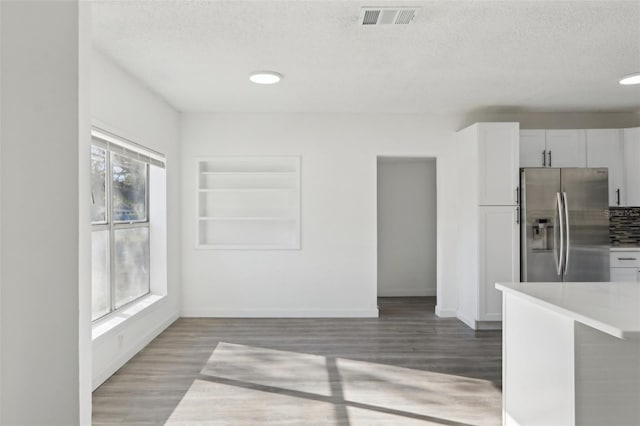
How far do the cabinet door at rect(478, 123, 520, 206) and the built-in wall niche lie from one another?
7.46ft

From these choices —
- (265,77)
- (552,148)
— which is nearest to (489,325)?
(552,148)

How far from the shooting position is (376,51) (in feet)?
10.2

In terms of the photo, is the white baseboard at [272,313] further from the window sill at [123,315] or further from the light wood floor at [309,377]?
the window sill at [123,315]

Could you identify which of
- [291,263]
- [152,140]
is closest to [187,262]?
[291,263]

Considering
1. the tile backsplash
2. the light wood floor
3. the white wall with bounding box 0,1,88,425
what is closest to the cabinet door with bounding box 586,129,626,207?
the tile backsplash

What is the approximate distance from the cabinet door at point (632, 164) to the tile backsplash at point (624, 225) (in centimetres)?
21

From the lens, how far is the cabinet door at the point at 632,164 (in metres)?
4.83

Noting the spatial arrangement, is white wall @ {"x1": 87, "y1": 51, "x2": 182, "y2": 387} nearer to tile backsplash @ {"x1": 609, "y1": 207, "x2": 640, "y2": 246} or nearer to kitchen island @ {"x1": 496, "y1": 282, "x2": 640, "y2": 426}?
kitchen island @ {"x1": 496, "y1": 282, "x2": 640, "y2": 426}

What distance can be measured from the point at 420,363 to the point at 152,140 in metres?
3.32

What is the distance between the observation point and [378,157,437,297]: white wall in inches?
257

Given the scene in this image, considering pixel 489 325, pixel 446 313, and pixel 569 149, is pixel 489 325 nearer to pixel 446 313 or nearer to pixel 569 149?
pixel 446 313

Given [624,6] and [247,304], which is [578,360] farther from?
[247,304]

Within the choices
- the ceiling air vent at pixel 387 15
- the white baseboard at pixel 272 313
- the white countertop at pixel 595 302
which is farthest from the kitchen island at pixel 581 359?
the white baseboard at pixel 272 313

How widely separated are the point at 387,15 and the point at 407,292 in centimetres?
487
